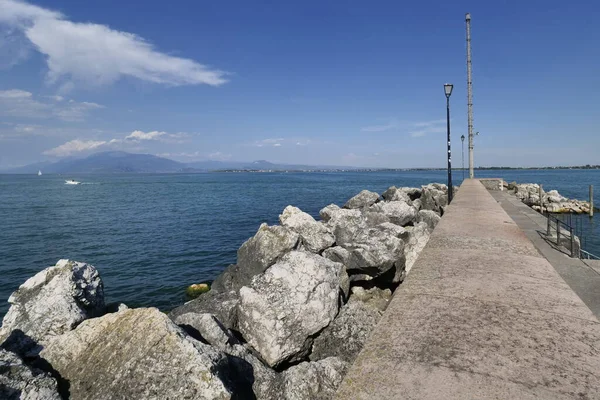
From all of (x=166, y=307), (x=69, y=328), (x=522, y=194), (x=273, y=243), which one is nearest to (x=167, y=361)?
(x=69, y=328)

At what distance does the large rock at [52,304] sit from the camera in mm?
5895

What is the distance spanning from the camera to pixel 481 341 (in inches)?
96.2

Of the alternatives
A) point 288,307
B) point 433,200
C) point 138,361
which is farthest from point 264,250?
point 433,200

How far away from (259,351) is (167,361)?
2.09 m

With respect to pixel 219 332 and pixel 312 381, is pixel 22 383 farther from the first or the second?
pixel 312 381

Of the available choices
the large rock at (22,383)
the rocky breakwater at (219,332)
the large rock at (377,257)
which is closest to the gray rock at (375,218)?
the rocky breakwater at (219,332)

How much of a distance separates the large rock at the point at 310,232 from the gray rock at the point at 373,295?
211 cm

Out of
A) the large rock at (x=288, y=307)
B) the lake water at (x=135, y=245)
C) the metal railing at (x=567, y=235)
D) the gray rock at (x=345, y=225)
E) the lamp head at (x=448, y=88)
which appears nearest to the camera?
the large rock at (x=288, y=307)

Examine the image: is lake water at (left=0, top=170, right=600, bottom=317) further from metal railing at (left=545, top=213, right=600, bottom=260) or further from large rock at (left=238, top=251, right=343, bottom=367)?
metal railing at (left=545, top=213, right=600, bottom=260)

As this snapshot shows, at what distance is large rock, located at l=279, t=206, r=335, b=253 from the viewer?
10.5 meters

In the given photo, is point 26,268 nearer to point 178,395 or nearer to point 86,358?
point 86,358

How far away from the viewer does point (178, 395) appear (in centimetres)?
386

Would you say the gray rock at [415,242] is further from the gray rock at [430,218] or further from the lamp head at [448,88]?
the lamp head at [448,88]

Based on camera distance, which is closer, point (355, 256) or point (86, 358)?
point (86, 358)
